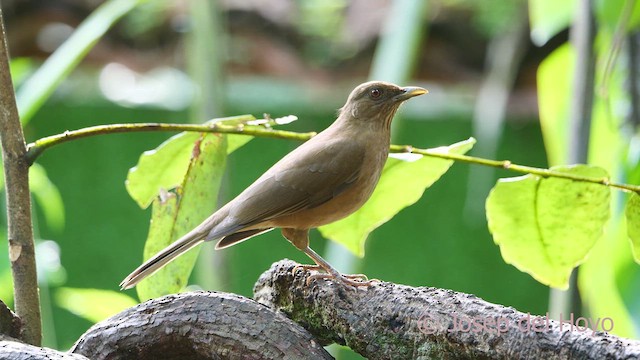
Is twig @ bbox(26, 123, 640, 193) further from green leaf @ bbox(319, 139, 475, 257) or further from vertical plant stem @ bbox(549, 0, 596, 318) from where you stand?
vertical plant stem @ bbox(549, 0, 596, 318)

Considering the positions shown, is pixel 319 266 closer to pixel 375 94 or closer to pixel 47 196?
pixel 375 94

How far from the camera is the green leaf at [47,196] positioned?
1755 mm

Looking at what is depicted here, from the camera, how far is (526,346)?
75 centimetres

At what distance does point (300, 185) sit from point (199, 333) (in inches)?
9.3

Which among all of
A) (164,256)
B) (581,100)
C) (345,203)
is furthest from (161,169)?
(581,100)

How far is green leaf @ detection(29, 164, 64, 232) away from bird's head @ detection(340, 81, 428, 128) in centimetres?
47

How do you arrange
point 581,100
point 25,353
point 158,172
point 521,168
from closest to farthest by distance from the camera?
point 25,353 → point 521,168 → point 158,172 → point 581,100

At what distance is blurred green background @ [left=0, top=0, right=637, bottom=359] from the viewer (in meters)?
3.02

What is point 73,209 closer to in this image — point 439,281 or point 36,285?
point 439,281

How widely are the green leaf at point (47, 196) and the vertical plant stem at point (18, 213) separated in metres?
0.33

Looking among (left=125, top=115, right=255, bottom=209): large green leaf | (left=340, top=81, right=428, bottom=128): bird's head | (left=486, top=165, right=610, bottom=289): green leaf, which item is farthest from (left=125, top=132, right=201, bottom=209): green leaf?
(left=486, top=165, right=610, bottom=289): green leaf

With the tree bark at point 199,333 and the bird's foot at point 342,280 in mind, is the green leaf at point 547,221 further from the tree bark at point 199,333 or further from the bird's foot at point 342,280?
the tree bark at point 199,333

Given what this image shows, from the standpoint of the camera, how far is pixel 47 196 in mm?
2113

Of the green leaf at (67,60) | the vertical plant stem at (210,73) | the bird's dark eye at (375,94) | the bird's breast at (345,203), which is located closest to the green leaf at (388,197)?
the bird's breast at (345,203)
